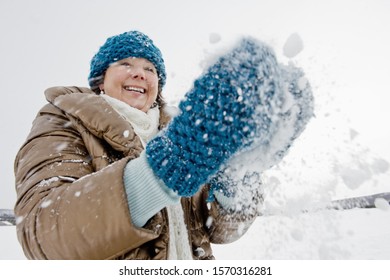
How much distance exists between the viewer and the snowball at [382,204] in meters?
1.20

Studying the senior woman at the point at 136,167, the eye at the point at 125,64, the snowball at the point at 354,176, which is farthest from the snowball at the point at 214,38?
the eye at the point at 125,64

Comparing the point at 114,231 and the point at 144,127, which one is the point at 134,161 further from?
the point at 144,127

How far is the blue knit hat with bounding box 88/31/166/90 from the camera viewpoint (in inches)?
69.4

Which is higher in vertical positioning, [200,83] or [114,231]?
[200,83]

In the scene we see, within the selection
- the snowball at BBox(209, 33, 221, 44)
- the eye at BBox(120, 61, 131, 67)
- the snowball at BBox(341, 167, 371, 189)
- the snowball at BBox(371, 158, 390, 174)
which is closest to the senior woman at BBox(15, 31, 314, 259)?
the snowball at BBox(209, 33, 221, 44)

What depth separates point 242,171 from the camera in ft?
3.10

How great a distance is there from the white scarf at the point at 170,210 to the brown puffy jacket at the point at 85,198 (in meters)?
0.07

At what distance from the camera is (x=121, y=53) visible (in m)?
1.75

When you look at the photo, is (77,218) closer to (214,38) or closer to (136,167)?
(136,167)

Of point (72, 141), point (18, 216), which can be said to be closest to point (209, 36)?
point (72, 141)

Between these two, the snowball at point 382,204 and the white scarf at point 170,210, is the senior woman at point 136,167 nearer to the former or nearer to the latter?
the white scarf at point 170,210

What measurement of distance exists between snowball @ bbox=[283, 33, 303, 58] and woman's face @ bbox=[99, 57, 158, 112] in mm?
818

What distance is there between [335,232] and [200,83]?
82 centimetres

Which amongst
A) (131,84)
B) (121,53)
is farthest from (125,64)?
(131,84)
